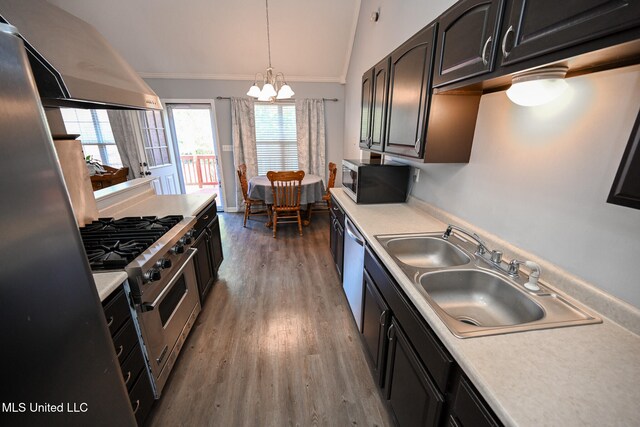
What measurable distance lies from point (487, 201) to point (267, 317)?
1810 mm

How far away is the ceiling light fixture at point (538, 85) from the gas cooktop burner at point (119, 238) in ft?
5.84

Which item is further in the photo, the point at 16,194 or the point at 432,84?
the point at 432,84

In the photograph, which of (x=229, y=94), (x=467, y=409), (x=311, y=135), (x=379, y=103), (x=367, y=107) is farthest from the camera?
(x=311, y=135)

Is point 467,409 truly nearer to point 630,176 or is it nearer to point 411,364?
point 411,364

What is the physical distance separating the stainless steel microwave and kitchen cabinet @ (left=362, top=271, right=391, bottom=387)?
0.82m

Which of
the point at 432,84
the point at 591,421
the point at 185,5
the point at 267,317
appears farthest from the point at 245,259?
the point at 185,5

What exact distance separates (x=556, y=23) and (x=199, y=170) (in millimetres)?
6885

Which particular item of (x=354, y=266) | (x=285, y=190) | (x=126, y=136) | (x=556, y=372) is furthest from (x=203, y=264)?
(x=126, y=136)

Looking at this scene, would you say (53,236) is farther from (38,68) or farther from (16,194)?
(38,68)

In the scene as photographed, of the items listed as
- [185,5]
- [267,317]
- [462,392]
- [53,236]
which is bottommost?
[267,317]

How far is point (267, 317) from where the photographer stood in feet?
7.03

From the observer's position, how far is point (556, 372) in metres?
0.69

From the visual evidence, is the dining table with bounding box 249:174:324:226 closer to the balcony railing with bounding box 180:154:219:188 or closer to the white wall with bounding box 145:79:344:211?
the white wall with bounding box 145:79:344:211

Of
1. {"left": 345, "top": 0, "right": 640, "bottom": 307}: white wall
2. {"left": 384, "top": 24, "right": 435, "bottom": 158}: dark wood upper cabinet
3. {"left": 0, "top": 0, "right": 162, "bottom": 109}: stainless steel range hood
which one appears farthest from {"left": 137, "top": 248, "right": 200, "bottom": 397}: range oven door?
{"left": 345, "top": 0, "right": 640, "bottom": 307}: white wall
